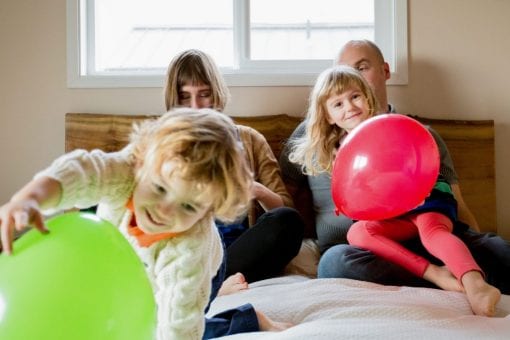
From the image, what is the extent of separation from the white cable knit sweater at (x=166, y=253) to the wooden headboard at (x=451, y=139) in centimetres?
100

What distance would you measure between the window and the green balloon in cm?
138

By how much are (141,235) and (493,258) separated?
94cm

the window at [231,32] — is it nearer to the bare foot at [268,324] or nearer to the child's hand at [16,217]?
the bare foot at [268,324]

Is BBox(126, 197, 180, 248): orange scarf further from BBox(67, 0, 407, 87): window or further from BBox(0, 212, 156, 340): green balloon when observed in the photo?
BBox(67, 0, 407, 87): window

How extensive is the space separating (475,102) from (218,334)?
1445 millimetres

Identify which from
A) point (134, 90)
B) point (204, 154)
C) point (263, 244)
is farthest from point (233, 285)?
point (134, 90)

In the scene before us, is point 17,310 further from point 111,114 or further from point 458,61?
point 458,61

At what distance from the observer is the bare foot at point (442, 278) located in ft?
4.15

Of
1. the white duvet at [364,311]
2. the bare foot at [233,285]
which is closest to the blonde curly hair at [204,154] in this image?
the white duvet at [364,311]

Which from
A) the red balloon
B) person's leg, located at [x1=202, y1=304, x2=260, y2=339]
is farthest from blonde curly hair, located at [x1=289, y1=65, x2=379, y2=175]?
person's leg, located at [x1=202, y1=304, x2=260, y2=339]

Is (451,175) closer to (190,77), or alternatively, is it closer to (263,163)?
(263,163)

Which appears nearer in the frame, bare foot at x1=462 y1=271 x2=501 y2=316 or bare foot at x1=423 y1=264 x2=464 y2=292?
bare foot at x1=462 y1=271 x2=501 y2=316

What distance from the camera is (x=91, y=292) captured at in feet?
2.31

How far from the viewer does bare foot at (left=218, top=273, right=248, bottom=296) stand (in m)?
1.36
